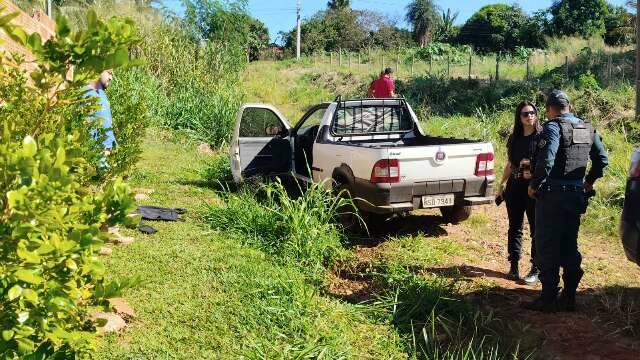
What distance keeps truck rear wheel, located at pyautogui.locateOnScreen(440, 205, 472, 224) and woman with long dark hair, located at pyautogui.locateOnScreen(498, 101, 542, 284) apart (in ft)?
4.49

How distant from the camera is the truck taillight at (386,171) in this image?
18.5 feet

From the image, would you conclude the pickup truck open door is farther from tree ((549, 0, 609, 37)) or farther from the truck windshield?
tree ((549, 0, 609, 37))

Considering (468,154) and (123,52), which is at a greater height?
(123,52)

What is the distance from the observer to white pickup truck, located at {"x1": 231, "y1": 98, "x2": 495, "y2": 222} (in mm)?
5730

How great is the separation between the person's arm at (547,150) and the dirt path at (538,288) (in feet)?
3.77

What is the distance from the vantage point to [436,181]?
588cm

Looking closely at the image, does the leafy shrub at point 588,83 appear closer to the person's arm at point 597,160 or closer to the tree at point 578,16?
the person's arm at point 597,160

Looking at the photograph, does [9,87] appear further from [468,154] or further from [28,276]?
[468,154]

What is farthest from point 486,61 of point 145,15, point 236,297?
point 236,297

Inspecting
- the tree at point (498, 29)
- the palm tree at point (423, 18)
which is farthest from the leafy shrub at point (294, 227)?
the palm tree at point (423, 18)

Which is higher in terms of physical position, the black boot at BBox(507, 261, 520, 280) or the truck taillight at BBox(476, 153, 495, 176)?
the truck taillight at BBox(476, 153, 495, 176)

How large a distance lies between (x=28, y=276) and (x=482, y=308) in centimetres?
397

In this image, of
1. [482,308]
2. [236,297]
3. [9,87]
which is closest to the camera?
[9,87]

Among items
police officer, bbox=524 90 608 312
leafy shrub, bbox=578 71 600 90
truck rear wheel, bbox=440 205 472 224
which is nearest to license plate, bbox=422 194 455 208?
truck rear wheel, bbox=440 205 472 224
